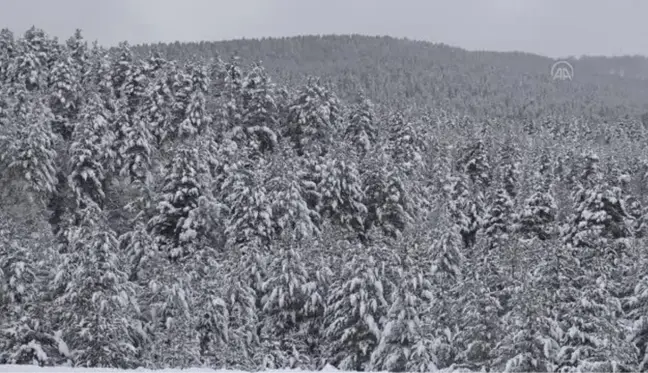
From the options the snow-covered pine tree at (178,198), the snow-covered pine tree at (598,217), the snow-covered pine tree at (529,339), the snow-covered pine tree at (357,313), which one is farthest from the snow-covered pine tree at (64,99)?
the snow-covered pine tree at (529,339)

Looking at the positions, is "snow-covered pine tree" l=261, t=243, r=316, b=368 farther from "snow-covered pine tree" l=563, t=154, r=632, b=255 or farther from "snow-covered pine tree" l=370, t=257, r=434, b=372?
"snow-covered pine tree" l=563, t=154, r=632, b=255

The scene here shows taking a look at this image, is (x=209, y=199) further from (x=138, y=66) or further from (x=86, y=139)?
(x=138, y=66)

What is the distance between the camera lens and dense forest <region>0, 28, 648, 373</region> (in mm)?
24391

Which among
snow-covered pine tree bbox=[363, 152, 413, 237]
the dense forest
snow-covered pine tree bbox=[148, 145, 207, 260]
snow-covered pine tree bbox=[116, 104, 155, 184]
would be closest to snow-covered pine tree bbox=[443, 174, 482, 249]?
the dense forest

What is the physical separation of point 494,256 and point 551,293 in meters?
4.46

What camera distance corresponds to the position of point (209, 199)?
39.8 m

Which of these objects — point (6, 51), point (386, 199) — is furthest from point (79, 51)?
point (386, 199)

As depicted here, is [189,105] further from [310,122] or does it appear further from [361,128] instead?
[361,128]

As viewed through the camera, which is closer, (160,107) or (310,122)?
(160,107)

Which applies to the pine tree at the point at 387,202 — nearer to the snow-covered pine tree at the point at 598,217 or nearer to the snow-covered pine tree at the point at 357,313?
the snow-covered pine tree at the point at 598,217

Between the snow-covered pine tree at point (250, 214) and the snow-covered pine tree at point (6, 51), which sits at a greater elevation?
the snow-covered pine tree at point (6, 51)

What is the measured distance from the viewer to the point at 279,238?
1538 inches

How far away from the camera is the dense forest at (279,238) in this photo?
80.0ft

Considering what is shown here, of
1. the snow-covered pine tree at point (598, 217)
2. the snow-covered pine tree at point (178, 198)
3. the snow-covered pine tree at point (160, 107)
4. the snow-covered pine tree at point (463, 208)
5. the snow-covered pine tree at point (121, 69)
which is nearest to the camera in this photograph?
the snow-covered pine tree at point (178, 198)
